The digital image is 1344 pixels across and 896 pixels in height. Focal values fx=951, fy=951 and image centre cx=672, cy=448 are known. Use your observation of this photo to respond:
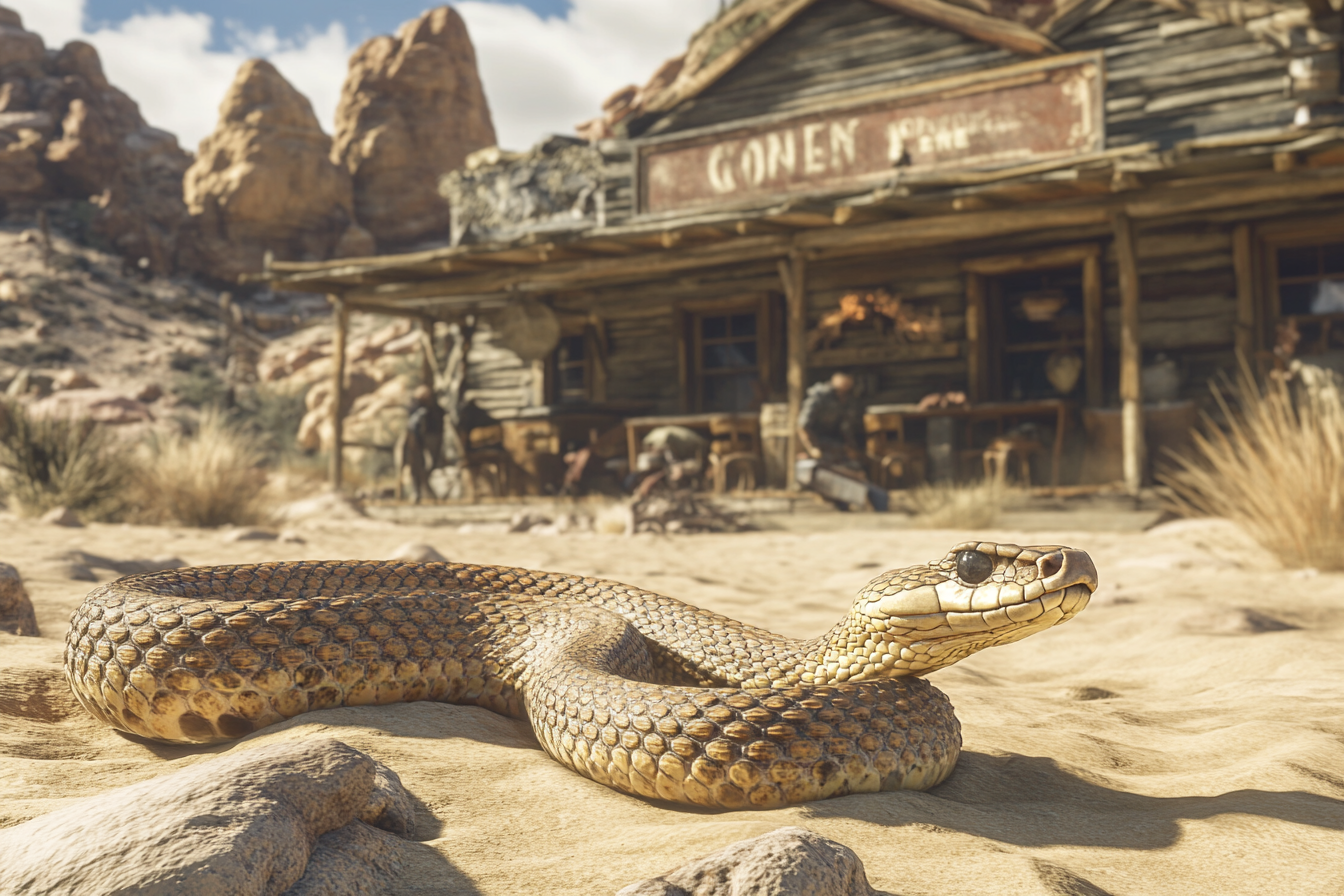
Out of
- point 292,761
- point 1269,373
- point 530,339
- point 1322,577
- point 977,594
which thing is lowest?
point 1322,577

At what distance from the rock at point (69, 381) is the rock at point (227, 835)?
118 ft

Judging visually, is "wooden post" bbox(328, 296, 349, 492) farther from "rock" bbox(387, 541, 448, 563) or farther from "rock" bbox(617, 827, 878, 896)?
"rock" bbox(617, 827, 878, 896)

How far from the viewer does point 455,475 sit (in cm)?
1596

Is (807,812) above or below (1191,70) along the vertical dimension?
below

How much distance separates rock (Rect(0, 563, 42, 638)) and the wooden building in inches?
336

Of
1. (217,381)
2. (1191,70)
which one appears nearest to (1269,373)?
(1191,70)

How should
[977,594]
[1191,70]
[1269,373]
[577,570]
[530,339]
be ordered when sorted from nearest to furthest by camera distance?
1. [977,594]
2. [577,570]
3. [1269,373]
4. [1191,70]
5. [530,339]

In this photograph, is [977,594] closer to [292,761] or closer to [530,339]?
[292,761]

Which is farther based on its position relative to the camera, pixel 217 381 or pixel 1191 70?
pixel 217 381

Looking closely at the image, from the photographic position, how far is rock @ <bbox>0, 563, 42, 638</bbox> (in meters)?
3.26

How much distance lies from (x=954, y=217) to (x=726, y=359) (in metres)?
5.28

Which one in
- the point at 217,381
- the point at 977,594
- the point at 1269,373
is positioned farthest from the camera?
the point at 217,381

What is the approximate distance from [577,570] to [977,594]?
418 centimetres

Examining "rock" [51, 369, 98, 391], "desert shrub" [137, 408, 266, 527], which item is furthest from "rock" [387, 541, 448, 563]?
"rock" [51, 369, 98, 391]
